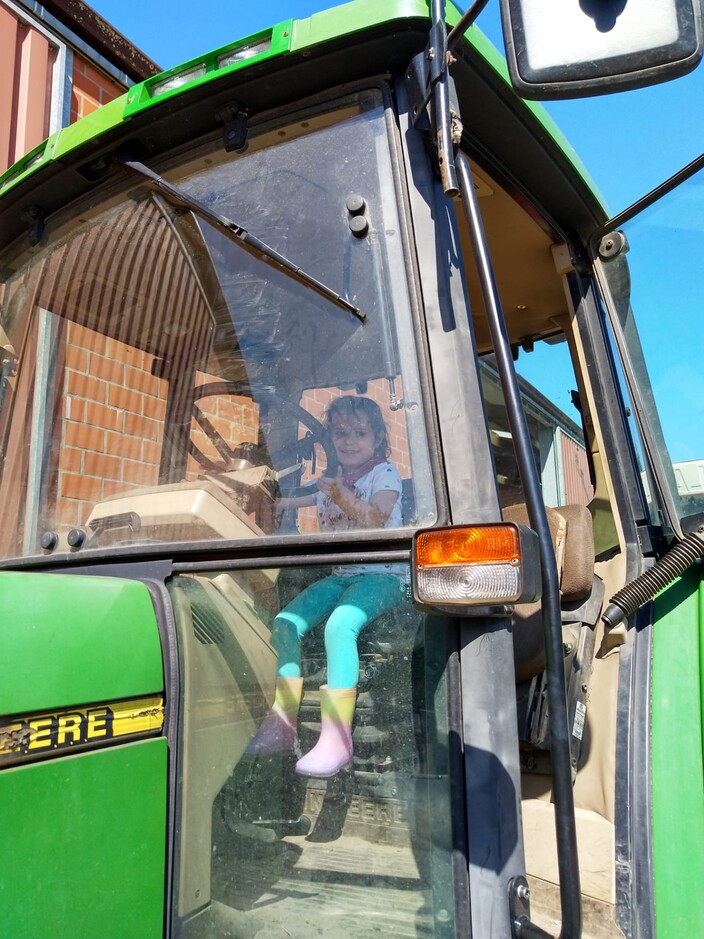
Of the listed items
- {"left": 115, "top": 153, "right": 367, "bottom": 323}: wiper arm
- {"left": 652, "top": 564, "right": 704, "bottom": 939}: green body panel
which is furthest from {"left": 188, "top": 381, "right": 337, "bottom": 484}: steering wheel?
{"left": 652, "top": 564, "right": 704, "bottom": 939}: green body panel

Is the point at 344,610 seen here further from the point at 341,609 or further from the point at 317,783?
the point at 317,783

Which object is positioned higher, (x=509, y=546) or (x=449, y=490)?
(x=449, y=490)

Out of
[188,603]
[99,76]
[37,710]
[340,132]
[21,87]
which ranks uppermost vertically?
[99,76]

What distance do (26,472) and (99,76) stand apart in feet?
10.6

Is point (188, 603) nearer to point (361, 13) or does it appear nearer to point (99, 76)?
point (361, 13)

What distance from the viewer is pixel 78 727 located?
1.24m

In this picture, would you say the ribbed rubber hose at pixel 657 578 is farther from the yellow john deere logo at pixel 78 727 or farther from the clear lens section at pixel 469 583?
the yellow john deere logo at pixel 78 727

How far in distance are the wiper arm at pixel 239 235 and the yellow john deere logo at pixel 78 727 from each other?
797 millimetres

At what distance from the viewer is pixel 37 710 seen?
1.20 meters

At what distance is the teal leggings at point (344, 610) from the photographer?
1.33m

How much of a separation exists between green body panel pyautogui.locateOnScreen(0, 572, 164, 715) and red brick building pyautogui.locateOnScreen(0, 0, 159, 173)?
3.08m

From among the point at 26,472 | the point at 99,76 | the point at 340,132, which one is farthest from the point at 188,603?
the point at 99,76

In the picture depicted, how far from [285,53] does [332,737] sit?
4.09ft

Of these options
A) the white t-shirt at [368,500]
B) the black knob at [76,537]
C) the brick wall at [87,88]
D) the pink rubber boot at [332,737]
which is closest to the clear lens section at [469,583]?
the white t-shirt at [368,500]
